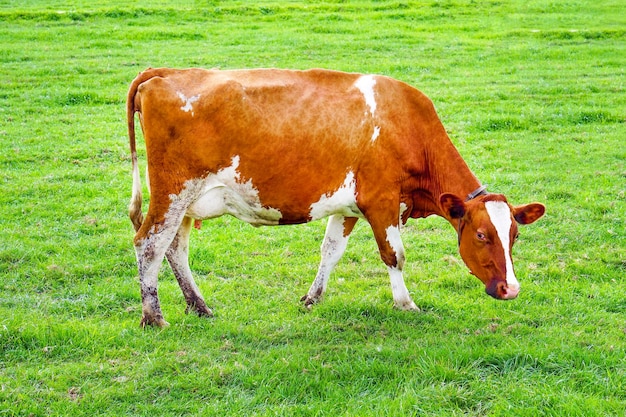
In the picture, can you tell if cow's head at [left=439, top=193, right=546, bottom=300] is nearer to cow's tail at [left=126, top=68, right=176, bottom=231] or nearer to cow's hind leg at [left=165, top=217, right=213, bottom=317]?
cow's hind leg at [left=165, top=217, right=213, bottom=317]

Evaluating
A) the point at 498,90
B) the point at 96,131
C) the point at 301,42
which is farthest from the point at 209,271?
the point at 301,42

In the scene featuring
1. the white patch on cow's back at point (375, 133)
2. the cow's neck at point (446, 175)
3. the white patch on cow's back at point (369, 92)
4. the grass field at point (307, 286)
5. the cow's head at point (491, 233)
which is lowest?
the grass field at point (307, 286)

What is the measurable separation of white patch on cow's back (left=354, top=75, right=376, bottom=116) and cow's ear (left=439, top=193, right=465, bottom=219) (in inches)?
49.2

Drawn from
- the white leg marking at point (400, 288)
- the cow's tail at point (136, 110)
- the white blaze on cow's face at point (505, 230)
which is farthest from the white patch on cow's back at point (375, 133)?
the cow's tail at point (136, 110)

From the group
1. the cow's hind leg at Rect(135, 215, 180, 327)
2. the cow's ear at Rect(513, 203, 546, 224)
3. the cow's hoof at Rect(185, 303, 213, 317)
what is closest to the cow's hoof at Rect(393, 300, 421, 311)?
the cow's ear at Rect(513, 203, 546, 224)

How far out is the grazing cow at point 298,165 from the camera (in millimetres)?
8023

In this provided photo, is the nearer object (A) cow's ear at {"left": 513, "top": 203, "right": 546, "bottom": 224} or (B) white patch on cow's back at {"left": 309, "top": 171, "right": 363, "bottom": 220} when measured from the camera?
(A) cow's ear at {"left": 513, "top": 203, "right": 546, "bottom": 224}

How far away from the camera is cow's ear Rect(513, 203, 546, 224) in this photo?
822cm

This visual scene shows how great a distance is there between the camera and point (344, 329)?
328 inches

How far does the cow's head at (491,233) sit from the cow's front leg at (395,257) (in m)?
0.70

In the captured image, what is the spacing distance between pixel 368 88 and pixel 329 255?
201 cm

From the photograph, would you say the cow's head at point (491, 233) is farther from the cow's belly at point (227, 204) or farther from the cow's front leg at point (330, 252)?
the cow's belly at point (227, 204)

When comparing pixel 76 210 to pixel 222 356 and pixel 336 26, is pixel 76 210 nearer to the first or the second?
pixel 222 356

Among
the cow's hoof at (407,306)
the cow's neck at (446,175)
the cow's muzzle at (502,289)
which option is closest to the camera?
the cow's muzzle at (502,289)
